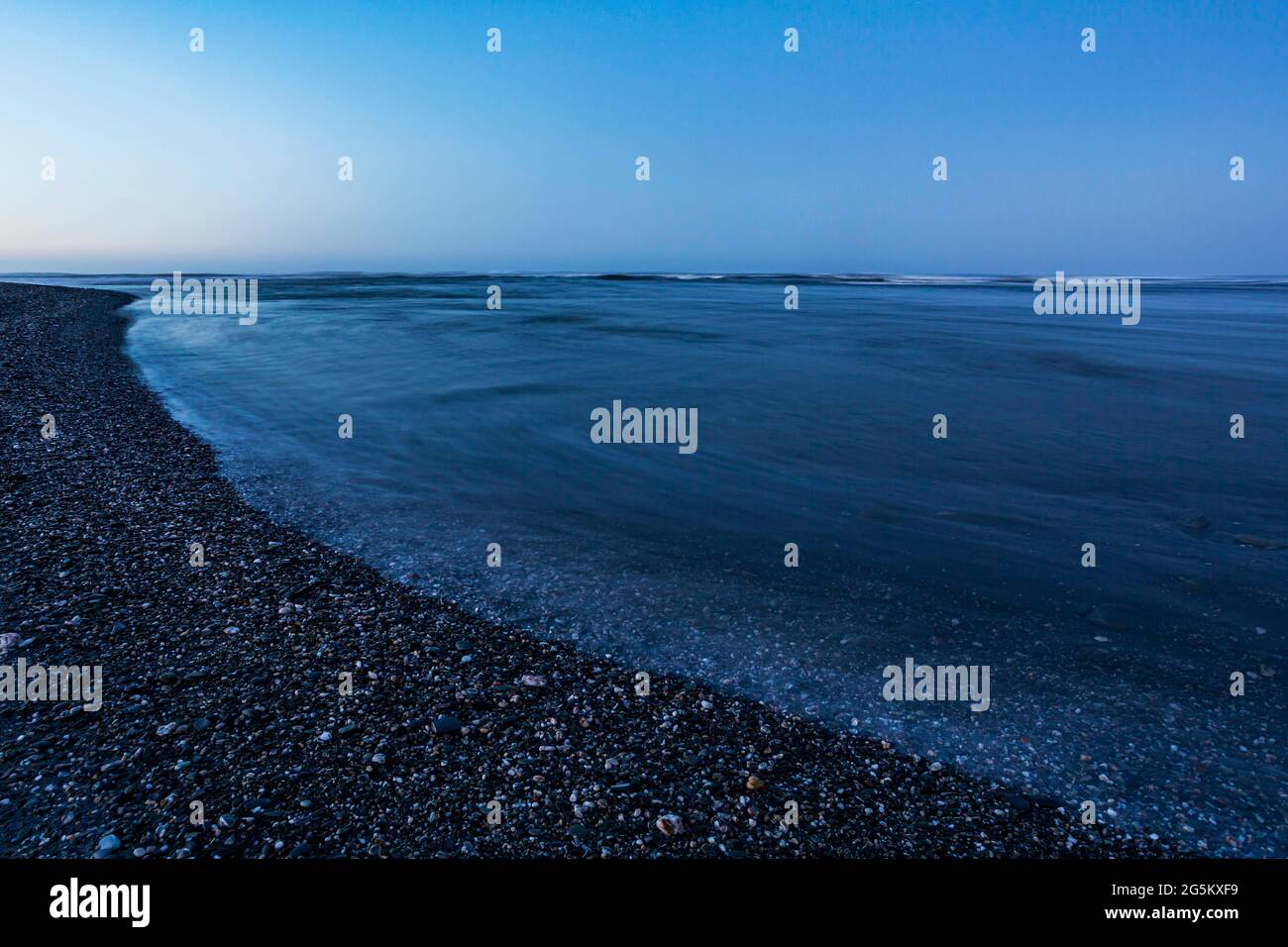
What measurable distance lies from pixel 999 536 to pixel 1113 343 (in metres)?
25.9

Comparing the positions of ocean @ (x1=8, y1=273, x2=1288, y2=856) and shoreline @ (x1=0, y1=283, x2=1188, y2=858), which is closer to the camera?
shoreline @ (x1=0, y1=283, x2=1188, y2=858)

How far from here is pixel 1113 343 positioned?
93.4ft

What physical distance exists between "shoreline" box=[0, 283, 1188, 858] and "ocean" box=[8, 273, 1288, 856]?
48 centimetres

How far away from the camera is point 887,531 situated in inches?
347

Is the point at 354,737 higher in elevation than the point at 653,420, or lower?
lower

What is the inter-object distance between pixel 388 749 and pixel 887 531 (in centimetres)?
667

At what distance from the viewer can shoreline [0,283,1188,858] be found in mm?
3719

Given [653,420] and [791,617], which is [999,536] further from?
[653,420]

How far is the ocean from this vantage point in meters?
4.95

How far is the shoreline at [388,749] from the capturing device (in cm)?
372

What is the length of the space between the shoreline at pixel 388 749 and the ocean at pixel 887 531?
1.59ft

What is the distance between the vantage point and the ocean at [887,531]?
195 inches

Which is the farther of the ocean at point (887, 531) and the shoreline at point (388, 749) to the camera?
the ocean at point (887, 531)
